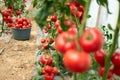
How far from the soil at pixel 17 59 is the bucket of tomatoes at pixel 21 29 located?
0.10 m

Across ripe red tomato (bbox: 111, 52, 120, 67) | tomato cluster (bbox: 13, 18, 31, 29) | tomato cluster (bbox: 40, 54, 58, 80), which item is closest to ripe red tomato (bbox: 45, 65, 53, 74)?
tomato cluster (bbox: 40, 54, 58, 80)

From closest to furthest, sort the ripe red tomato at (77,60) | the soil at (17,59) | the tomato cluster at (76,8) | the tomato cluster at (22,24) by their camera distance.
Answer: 1. the ripe red tomato at (77,60)
2. the tomato cluster at (76,8)
3. the soil at (17,59)
4. the tomato cluster at (22,24)

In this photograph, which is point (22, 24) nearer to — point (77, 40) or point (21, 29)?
point (21, 29)

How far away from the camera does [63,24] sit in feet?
3.66

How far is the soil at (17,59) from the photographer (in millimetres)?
3910

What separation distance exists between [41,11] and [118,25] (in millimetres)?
311

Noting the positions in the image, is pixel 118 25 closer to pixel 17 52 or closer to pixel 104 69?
pixel 104 69

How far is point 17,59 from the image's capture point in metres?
4.45

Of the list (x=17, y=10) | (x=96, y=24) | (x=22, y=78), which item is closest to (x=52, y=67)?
(x=22, y=78)

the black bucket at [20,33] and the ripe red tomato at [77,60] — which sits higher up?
the ripe red tomato at [77,60]

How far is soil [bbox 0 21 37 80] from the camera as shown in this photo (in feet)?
12.8

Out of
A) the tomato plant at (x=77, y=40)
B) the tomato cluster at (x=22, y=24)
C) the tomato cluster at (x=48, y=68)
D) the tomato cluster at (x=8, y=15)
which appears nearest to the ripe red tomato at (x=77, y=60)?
the tomato plant at (x=77, y=40)

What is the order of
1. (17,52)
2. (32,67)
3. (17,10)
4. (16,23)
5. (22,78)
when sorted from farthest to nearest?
1. (17,10)
2. (16,23)
3. (17,52)
4. (32,67)
5. (22,78)

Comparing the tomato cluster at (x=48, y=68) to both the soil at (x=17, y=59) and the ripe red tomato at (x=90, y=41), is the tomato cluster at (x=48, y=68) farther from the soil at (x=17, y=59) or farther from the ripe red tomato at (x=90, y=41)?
the ripe red tomato at (x=90, y=41)
